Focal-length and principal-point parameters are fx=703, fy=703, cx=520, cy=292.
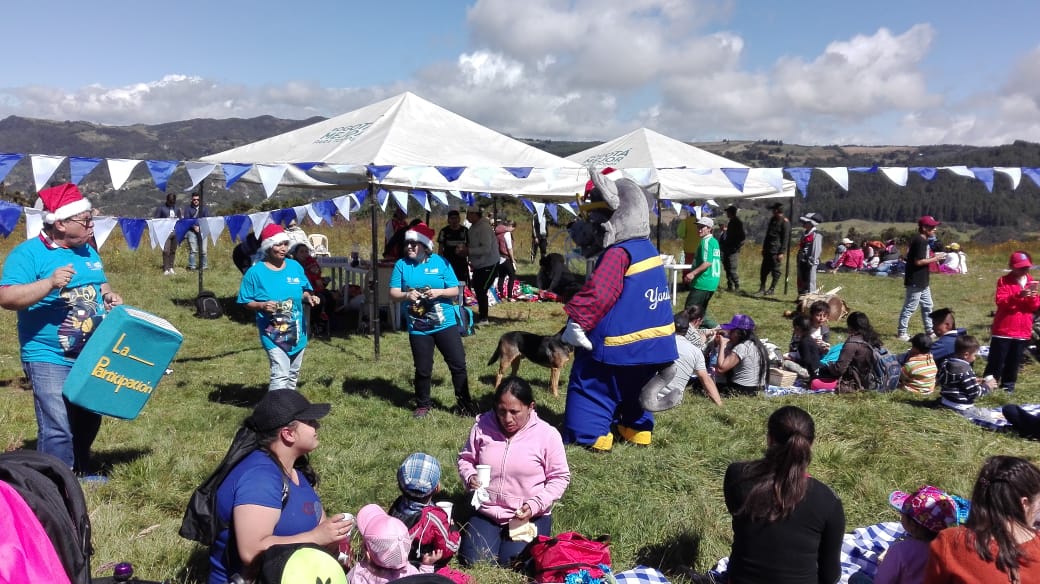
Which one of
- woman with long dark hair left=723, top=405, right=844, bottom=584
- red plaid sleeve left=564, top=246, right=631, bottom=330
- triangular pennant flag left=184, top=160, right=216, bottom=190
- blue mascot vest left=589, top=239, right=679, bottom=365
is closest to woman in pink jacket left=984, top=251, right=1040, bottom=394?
blue mascot vest left=589, top=239, right=679, bottom=365

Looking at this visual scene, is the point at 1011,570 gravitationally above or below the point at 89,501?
above

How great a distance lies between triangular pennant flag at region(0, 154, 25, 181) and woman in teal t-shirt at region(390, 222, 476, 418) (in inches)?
148

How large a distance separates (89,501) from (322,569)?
2.76m

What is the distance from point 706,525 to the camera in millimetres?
4066

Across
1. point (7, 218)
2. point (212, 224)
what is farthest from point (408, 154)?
point (7, 218)

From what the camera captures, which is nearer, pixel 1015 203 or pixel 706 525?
pixel 706 525

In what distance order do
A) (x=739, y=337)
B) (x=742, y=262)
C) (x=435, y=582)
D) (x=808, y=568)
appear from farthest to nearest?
(x=742, y=262) → (x=739, y=337) → (x=808, y=568) → (x=435, y=582)

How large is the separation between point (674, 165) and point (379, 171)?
6.28 meters

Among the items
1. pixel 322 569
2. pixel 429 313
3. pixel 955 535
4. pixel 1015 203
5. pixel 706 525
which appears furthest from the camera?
→ pixel 1015 203

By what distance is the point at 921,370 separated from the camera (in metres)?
7.04

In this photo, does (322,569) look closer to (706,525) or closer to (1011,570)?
(1011,570)

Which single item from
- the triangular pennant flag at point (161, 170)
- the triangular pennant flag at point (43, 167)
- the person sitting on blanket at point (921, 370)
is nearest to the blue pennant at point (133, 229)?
the triangular pennant flag at point (161, 170)

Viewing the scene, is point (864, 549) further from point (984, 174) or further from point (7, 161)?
point (984, 174)

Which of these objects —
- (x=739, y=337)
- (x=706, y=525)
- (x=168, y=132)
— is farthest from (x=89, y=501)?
(x=168, y=132)
